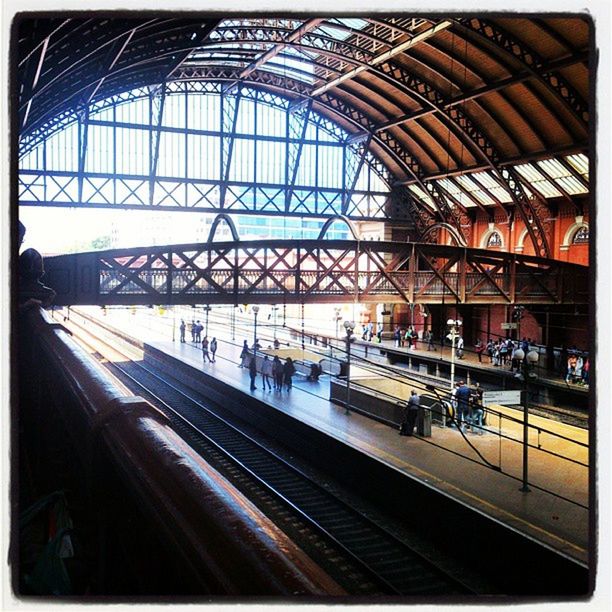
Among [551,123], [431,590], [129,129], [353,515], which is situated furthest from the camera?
Answer: [129,129]

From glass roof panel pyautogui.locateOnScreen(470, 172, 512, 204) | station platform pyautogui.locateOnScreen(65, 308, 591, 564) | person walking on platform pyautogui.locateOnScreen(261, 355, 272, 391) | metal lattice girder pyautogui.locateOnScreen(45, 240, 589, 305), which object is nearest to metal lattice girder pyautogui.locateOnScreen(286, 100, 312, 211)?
glass roof panel pyautogui.locateOnScreen(470, 172, 512, 204)

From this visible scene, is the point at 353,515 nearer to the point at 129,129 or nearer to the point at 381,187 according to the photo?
the point at 129,129

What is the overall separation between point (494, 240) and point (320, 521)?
2167 cm

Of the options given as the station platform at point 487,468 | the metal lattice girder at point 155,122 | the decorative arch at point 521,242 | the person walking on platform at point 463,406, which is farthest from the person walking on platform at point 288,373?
the decorative arch at point 521,242

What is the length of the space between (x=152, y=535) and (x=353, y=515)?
8.98m

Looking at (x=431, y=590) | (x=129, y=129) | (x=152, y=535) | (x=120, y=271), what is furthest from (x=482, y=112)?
(x=152, y=535)

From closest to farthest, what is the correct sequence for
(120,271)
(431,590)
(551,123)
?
(431,590) < (120,271) < (551,123)

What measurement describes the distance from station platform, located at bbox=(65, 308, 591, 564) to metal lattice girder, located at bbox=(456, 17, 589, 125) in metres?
10.4

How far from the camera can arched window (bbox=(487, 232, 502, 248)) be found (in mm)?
28922

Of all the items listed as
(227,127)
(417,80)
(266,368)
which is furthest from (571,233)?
(227,127)

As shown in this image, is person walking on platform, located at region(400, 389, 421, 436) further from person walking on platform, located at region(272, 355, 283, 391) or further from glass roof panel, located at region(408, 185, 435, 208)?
glass roof panel, located at region(408, 185, 435, 208)

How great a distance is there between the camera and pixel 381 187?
107 feet

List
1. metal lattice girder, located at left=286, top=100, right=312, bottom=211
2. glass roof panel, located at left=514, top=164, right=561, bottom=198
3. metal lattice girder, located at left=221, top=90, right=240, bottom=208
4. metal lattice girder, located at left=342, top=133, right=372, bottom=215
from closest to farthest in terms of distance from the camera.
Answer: glass roof panel, located at left=514, top=164, right=561, bottom=198 < metal lattice girder, located at left=221, top=90, right=240, bottom=208 < metal lattice girder, located at left=286, top=100, right=312, bottom=211 < metal lattice girder, located at left=342, top=133, right=372, bottom=215

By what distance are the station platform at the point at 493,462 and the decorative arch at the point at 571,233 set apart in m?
11.4
